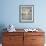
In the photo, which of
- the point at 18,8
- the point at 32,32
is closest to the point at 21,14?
the point at 18,8

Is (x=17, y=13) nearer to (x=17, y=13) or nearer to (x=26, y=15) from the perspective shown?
(x=17, y=13)

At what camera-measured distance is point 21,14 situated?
409cm

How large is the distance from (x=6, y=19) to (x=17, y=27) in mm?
434

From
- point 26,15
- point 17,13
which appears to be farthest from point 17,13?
point 26,15

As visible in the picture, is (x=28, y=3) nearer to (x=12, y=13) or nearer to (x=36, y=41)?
(x=12, y=13)

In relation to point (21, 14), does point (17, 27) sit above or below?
below

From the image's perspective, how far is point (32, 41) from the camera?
142 inches

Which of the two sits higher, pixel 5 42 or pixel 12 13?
pixel 12 13

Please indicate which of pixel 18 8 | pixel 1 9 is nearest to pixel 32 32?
pixel 18 8

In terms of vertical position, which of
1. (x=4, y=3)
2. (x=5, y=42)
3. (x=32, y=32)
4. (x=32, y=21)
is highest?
(x=4, y=3)

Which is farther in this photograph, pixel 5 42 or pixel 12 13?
pixel 12 13

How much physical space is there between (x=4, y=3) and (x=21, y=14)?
0.64m

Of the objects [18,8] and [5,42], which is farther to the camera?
[18,8]

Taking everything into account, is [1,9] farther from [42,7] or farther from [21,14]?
[42,7]
